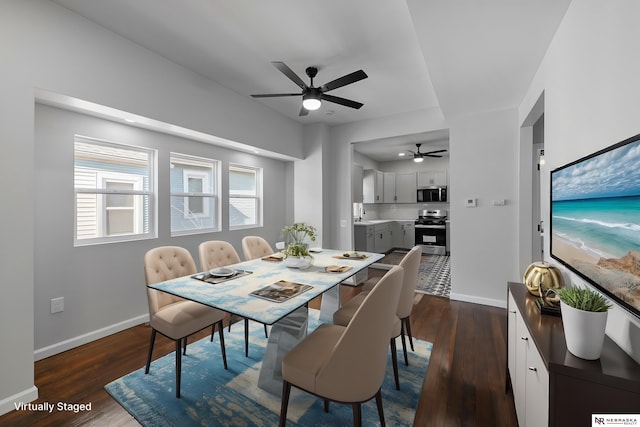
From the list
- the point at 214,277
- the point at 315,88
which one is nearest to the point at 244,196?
the point at 315,88

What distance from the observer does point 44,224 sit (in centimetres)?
237

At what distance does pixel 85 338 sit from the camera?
8.54ft

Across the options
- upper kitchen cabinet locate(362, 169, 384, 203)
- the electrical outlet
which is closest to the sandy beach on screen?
the electrical outlet

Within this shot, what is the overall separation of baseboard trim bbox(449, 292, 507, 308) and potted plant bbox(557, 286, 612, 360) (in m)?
2.90

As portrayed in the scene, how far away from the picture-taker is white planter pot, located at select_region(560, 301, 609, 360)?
0.97 meters

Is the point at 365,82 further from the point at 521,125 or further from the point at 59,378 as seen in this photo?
the point at 59,378

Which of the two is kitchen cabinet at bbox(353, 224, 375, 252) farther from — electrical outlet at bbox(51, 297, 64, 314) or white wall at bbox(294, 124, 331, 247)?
electrical outlet at bbox(51, 297, 64, 314)

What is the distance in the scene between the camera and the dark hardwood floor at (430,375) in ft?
5.59

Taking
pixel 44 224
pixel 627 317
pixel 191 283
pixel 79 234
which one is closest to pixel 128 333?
pixel 79 234

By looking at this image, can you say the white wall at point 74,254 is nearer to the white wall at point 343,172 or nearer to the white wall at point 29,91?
the white wall at point 29,91

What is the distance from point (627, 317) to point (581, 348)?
28cm

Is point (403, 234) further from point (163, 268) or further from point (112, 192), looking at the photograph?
point (112, 192)

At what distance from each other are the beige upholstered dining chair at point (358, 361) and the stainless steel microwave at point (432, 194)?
6.55 metres

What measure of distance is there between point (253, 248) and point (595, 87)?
3007 millimetres
